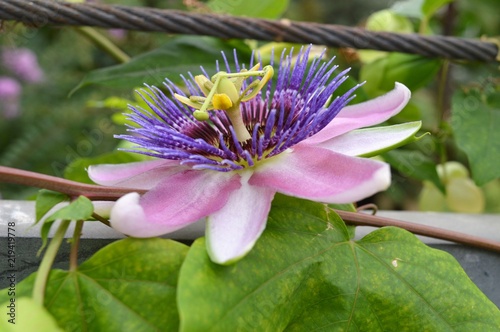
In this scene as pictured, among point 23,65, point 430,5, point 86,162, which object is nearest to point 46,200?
point 86,162

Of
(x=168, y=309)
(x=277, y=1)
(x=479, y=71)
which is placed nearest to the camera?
(x=168, y=309)

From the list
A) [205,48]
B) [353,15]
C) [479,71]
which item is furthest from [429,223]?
[353,15]

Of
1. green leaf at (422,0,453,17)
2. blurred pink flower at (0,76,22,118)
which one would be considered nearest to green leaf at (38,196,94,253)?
green leaf at (422,0,453,17)

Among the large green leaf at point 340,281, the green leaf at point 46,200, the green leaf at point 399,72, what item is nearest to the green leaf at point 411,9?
the green leaf at point 399,72

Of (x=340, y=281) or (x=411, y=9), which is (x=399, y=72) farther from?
(x=340, y=281)

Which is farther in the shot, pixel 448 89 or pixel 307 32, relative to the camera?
pixel 448 89

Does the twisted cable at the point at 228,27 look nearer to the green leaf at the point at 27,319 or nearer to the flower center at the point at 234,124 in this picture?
the flower center at the point at 234,124

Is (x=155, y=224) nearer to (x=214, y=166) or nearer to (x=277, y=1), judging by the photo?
(x=214, y=166)
